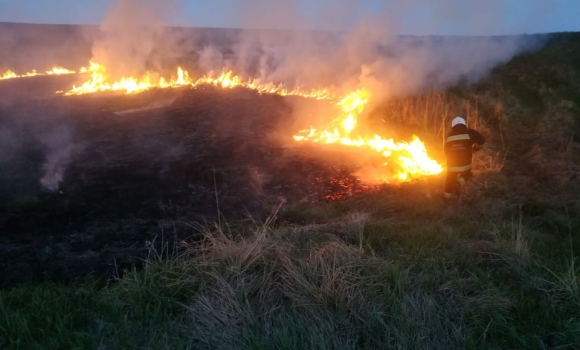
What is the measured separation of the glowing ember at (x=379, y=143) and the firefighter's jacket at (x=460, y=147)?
3.27 ft

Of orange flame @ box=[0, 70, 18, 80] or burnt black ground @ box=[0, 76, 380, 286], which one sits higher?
orange flame @ box=[0, 70, 18, 80]

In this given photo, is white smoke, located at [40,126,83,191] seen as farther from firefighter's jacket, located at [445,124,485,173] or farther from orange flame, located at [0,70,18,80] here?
orange flame, located at [0,70,18,80]

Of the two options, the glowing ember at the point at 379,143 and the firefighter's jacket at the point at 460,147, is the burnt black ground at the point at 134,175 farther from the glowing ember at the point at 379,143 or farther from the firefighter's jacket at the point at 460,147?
the firefighter's jacket at the point at 460,147

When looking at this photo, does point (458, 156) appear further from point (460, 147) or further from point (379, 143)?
point (379, 143)

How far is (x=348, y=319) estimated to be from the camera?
3.94 metres

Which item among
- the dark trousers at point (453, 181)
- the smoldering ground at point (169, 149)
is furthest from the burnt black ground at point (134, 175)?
the dark trousers at point (453, 181)

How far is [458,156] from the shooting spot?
7453mm

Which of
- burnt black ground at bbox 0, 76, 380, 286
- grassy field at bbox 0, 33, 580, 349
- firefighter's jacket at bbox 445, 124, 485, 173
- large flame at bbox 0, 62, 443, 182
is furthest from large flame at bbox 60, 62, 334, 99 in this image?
grassy field at bbox 0, 33, 580, 349

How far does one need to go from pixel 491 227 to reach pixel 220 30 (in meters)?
31.2

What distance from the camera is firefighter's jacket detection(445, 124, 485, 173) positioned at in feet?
24.2

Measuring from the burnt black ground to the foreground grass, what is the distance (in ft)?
3.92

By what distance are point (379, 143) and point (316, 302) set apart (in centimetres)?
658

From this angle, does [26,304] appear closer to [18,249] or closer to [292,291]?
[18,249]

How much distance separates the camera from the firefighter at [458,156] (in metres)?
7.39
